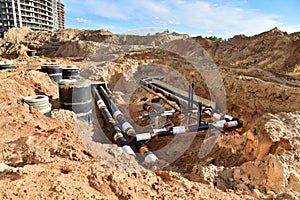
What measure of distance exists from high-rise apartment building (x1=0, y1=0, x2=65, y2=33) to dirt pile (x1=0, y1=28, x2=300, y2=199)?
49.6m

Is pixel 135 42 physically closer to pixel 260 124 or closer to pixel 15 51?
pixel 15 51

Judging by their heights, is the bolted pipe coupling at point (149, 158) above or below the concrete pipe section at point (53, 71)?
below

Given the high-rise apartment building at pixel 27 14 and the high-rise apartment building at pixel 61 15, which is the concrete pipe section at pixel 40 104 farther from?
the high-rise apartment building at pixel 61 15

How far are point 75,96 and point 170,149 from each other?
4291 millimetres

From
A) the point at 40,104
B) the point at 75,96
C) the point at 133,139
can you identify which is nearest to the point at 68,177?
the point at 40,104

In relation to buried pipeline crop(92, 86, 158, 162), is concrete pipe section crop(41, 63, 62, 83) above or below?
above

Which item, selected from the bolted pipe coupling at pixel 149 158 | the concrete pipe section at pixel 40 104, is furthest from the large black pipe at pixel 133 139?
the concrete pipe section at pixel 40 104

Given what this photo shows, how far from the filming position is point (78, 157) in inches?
130

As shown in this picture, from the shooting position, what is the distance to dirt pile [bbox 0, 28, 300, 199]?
2.44 meters

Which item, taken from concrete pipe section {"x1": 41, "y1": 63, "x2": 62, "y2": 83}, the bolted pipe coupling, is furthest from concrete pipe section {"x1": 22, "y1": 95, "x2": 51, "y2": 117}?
concrete pipe section {"x1": 41, "y1": 63, "x2": 62, "y2": 83}

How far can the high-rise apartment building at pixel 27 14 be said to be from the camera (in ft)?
163

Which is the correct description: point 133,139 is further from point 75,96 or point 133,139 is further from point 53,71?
point 53,71

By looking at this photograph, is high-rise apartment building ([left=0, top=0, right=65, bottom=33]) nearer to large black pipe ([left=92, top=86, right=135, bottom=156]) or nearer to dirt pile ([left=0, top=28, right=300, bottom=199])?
dirt pile ([left=0, top=28, right=300, bottom=199])

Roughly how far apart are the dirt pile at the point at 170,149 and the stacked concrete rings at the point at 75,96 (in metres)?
0.50
